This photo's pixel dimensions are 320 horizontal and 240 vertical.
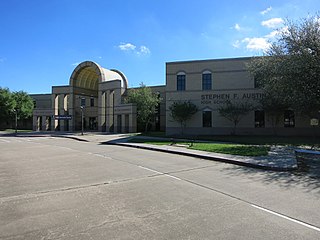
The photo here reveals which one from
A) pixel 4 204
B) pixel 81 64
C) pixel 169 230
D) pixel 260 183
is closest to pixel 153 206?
pixel 169 230

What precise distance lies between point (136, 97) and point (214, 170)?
32129 mm

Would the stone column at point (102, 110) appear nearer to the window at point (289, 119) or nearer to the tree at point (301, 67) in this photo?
the window at point (289, 119)

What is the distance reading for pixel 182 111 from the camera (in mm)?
31969

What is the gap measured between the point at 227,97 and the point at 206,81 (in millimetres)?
3379

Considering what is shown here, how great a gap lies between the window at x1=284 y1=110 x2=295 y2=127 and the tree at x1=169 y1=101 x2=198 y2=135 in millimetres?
10294

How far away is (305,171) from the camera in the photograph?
10.2 metres

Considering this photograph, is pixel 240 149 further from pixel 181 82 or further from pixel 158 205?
pixel 181 82

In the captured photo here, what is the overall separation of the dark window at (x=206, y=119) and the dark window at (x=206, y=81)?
3143 mm

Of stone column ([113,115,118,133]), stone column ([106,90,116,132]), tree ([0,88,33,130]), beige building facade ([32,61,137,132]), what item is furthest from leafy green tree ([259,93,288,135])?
tree ([0,88,33,130])

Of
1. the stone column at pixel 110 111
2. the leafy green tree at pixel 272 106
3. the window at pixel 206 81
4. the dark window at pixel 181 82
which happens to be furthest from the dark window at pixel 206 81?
the stone column at pixel 110 111

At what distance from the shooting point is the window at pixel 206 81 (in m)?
33.1

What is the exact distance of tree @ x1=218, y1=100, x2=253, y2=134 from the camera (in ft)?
97.9

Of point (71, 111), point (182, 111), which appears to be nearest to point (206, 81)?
point (182, 111)

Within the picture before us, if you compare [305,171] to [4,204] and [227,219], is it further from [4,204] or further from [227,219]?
[4,204]
